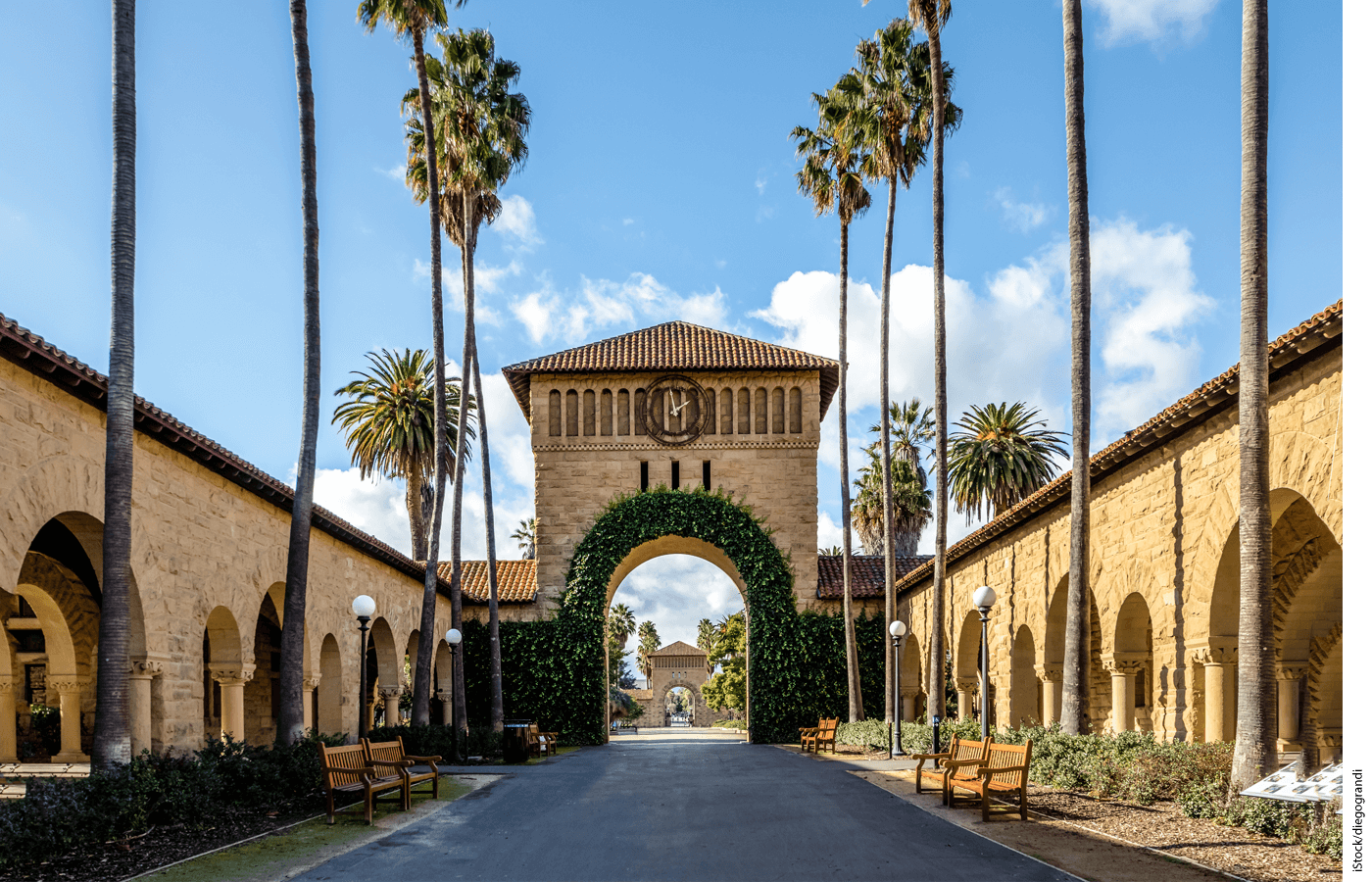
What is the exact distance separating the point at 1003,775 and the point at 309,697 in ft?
56.3

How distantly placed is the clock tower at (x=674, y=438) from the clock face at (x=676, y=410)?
33 millimetres

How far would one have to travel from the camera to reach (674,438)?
3753cm

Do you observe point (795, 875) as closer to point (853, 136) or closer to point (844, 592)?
point (853, 136)

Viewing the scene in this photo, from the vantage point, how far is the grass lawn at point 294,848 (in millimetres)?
9562

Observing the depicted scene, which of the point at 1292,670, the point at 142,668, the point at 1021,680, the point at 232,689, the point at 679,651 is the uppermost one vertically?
the point at 142,668

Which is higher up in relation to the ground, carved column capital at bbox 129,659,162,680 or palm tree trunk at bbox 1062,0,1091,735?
palm tree trunk at bbox 1062,0,1091,735

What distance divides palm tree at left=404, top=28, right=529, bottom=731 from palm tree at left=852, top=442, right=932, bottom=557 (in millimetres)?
26948

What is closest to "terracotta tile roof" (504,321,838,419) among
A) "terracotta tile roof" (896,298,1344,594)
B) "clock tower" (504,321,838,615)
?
"clock tower" (504,321,838,615)

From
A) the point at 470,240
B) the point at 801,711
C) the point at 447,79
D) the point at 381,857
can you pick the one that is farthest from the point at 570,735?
the point at 381,857

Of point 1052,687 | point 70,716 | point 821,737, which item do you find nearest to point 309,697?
point 70,716

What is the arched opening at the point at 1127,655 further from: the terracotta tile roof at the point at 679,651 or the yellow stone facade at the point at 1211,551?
the terracotta tile roof at the point at 679,651

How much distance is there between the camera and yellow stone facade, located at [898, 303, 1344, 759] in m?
12.3

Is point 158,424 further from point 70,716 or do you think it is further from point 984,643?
point 984,643

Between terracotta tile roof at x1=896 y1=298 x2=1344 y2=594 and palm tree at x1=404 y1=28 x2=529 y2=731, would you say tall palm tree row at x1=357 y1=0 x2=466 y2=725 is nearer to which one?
palm tree at x1=404 y1=28 x2=529 y2=731
